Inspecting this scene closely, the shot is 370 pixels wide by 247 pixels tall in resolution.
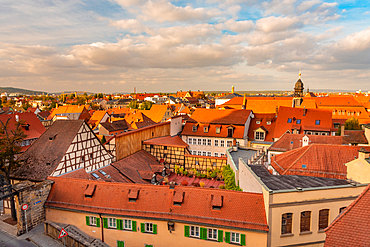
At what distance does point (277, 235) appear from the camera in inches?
523

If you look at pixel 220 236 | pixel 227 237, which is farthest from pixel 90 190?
pixel 227 237

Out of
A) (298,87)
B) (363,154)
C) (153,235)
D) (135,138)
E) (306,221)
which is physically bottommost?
(153,235)

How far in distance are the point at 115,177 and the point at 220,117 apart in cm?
2009

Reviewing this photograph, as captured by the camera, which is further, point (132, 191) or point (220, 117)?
point (220, 117)

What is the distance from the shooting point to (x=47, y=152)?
21.2 m

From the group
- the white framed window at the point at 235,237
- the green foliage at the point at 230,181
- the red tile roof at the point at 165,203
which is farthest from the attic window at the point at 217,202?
the green foliage at the point at 230,181

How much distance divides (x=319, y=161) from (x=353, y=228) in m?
11.4

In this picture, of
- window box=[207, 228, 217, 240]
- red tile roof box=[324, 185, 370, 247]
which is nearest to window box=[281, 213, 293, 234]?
window box=[207, 228, 217, 240]

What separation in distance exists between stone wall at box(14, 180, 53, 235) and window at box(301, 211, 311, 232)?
16.5 m

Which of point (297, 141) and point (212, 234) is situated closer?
point (212, 234)

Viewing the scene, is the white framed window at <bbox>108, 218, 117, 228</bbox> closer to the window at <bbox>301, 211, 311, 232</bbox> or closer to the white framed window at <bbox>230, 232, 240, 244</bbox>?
the white framed window at <bbox>230, 232, 240, 244</bbox>

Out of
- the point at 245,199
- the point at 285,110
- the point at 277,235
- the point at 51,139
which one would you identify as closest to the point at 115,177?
the point at 51,139

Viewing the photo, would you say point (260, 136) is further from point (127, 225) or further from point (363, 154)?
point (127, 225)

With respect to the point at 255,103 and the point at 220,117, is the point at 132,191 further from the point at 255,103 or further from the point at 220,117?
the point at 255,103
